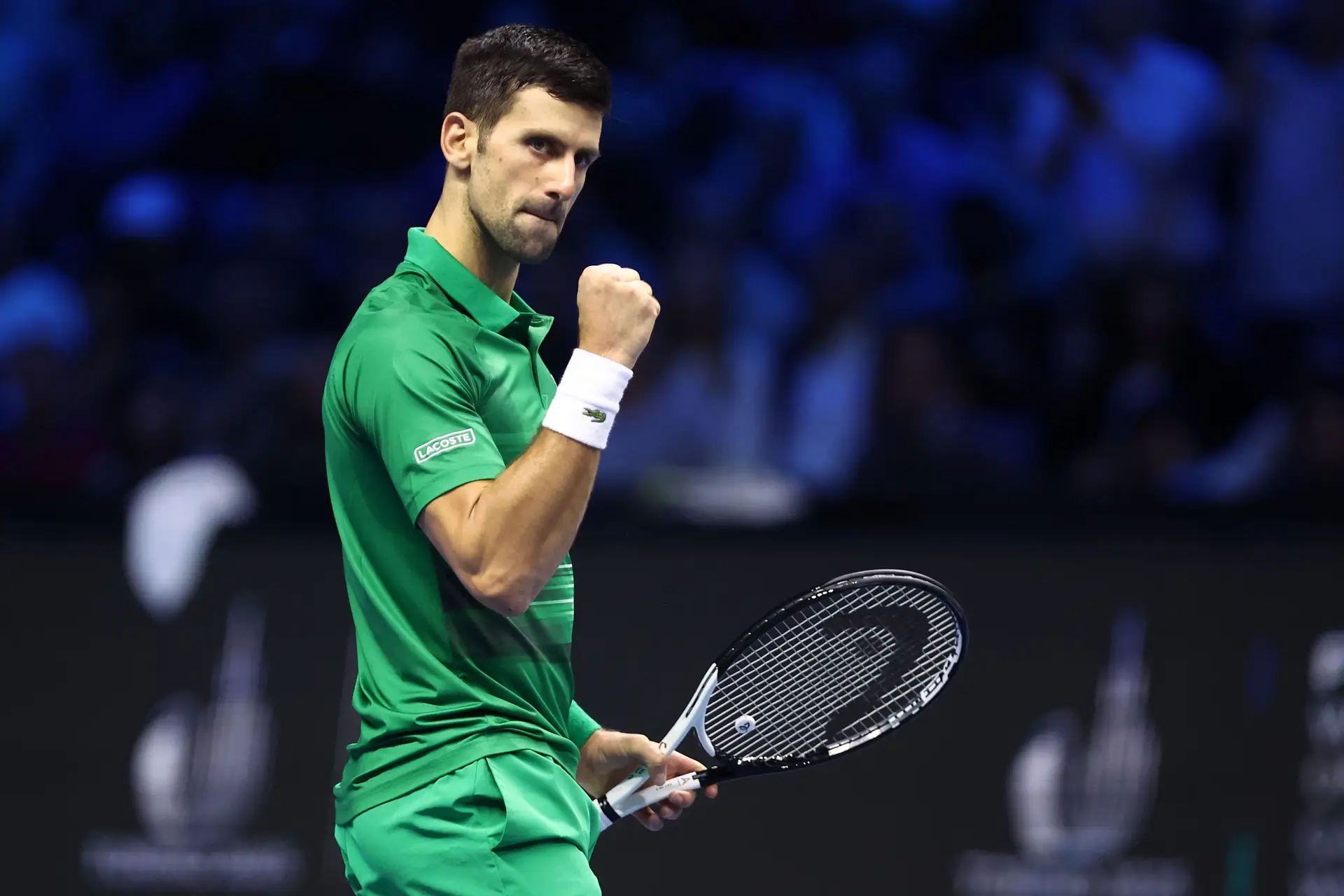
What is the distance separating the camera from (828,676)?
3430 millimetres

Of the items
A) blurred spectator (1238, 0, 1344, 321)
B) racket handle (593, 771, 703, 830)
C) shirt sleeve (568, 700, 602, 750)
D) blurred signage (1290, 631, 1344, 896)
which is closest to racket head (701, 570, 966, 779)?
racket handle (593, 771, 703, 830)

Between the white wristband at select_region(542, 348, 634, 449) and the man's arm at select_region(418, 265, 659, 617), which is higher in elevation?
the white wristband at select_region(542, 348, 634, 449)

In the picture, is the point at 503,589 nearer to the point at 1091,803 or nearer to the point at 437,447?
the point at 437,447

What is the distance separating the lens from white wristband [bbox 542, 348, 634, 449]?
254cm

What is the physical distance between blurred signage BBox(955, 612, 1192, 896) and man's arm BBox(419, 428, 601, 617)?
3.69 m

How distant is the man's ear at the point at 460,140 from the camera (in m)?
2.82

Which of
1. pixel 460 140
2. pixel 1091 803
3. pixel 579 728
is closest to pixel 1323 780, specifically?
pixel 1091 803

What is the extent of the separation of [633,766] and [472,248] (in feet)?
3.14

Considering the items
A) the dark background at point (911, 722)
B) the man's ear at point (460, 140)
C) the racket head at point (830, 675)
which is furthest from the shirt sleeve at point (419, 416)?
the dark background at point (911, 722)

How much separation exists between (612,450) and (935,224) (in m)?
1.58

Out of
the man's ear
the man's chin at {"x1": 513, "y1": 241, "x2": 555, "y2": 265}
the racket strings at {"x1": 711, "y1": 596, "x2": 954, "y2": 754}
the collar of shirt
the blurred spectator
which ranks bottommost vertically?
the racket strings at {"x1": 711, "y1": 596, "x2": 954, "y2": 754}

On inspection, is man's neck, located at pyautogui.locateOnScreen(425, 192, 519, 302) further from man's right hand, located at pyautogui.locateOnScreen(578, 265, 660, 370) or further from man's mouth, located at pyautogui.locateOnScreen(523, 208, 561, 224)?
man's right hand, located at pyautogui.locateOnScreen(578, 265, 660, 370)

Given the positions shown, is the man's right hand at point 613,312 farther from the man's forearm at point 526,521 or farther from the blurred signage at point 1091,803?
the blurred signage at point 1091,803

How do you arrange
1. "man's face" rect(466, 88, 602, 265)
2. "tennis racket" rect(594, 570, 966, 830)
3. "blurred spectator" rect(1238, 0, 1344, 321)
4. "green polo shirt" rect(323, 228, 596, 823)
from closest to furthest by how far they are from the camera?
1. "green polo shirt" rect(323, 228, 596, 823)
2. "man's face" rect(466, 88, 602, 265)
3. "tennis racket" rect(594, 570, 966, 830)
4. "blurred spectator" rect(1238, 0, 1344, 321)
